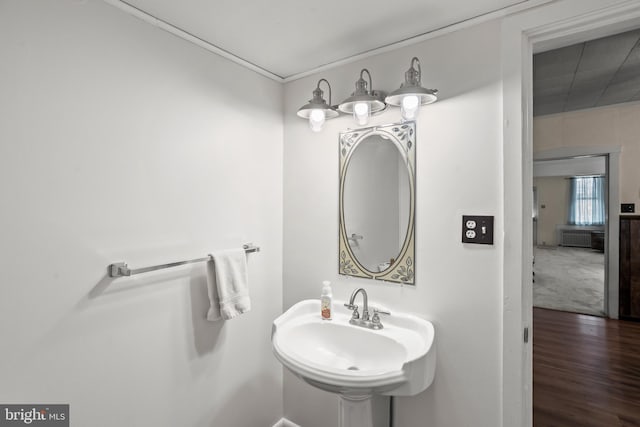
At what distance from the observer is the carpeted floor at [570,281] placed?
426 cm

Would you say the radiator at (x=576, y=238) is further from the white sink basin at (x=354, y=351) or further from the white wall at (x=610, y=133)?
the white sink basin at (x=354, y=351)

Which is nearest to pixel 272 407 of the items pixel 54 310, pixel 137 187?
pixel 54 310

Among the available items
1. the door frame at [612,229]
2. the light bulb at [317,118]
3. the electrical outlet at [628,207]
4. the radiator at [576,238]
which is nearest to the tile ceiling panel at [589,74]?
the door frame at [612,229]

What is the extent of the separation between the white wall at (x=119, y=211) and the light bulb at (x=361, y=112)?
614mm

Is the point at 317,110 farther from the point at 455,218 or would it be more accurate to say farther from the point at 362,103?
the point at 455,218

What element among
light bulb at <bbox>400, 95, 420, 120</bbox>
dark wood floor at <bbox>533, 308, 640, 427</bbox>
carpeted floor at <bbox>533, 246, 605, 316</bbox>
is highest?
light bulb at <bbox>400, 95, 420, 120</bbox>

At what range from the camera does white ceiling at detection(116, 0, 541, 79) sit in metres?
1.22

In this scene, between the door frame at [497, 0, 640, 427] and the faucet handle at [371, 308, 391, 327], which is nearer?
the door frame at [497, 0, 640, 427]

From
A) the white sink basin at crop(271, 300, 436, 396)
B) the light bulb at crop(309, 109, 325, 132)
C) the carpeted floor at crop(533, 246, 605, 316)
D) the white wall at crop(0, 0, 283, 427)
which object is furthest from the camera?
the carpeted floor at crop(533, 246, 605, 316)

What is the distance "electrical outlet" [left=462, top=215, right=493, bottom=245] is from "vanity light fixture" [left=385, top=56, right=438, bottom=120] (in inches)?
20.7

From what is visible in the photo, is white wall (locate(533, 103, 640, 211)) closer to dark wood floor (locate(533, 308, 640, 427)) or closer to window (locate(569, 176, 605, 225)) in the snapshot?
dark wood floor (locate(533, 308, 640, 427))

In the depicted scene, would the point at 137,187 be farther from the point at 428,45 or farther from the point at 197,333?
the point at 428,45

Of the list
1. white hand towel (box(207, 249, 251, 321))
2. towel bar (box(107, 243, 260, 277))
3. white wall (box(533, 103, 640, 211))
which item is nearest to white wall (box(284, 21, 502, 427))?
white hand towel (box(207, 249, 251, 321))

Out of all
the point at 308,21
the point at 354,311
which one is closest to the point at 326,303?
the point at 354,311
